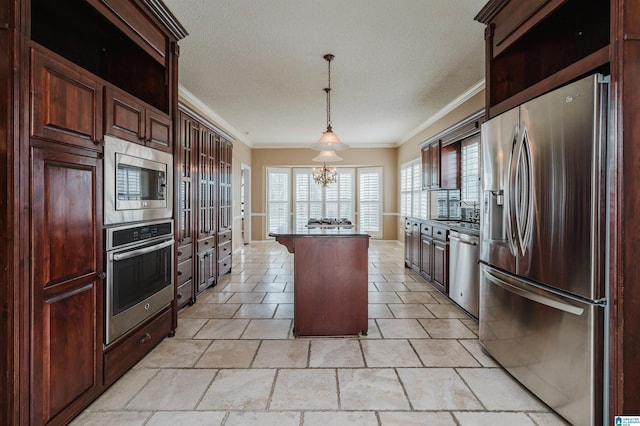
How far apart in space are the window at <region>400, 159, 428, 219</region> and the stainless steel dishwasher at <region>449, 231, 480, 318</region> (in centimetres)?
281

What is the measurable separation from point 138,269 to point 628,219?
2821 millimetres

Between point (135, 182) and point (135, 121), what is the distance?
0.42 meters

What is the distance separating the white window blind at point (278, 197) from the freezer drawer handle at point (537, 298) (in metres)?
7.06

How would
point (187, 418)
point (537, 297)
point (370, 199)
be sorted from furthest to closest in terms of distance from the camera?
1. point (370, 199)
2. point (537, 297)
3. point (187, 418)

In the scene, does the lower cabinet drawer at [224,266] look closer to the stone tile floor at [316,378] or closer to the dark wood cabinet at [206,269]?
the dark wood cabinet at [206,269]

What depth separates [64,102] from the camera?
1634mm

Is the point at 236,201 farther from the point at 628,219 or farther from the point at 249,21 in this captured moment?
the point at 628,219

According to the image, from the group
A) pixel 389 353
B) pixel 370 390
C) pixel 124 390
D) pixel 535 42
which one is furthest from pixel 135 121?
pixel 535 42

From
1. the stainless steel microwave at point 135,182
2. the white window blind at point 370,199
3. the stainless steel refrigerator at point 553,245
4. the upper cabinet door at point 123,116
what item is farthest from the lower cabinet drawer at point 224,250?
the white window blind at point 370,199

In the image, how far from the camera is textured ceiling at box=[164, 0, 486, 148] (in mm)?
2674

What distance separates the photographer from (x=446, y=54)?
344 cm

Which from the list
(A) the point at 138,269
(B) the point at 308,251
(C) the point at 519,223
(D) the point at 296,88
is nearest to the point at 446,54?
(D) the point at 296,88

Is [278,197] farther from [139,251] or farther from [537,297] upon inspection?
[537,297]

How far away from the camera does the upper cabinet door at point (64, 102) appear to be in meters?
1.49
